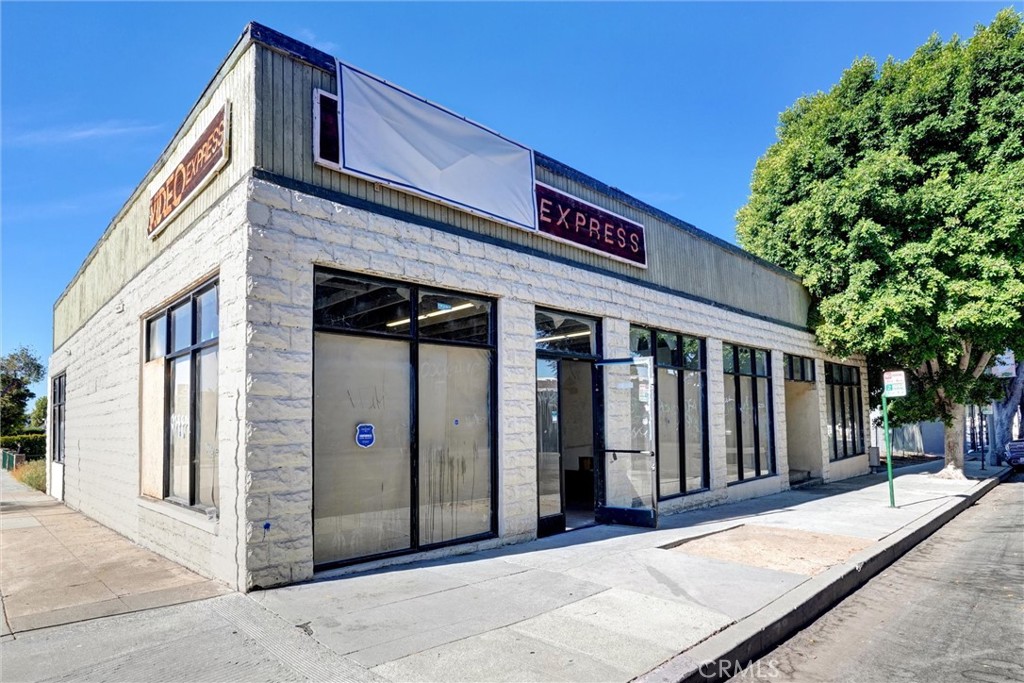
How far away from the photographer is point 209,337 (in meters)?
7.28

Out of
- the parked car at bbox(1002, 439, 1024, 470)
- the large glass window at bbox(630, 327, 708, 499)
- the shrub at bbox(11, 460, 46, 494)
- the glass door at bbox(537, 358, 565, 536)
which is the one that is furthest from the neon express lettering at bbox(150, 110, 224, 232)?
the parked car at bbox(1002, 439, 1024, 470)

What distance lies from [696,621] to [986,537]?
7.88m

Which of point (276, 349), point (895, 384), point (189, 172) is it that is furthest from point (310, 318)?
point (895, 384)

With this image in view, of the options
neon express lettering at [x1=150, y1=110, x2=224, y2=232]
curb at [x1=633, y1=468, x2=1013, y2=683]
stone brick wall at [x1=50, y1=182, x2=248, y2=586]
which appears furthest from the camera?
neon express lettering at [x1=150, y1=110, x2=224, y2=232]

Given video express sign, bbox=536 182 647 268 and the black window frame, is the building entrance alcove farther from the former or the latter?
the black window frame

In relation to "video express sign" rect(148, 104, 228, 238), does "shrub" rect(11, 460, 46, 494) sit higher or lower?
lower

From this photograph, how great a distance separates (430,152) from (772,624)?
6205 millimetres

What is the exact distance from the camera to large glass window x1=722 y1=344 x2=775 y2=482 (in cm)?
1384

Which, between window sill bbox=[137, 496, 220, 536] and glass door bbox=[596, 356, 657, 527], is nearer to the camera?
window sill bbox=[137, 496, 220, 536]

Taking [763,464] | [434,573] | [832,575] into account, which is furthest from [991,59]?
[434,573]

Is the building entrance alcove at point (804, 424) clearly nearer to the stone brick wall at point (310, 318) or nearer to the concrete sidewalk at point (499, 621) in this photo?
the stone brick wall at point (310, 318)

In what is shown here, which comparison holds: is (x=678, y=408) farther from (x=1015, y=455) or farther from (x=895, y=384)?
(x=1015, y=455)

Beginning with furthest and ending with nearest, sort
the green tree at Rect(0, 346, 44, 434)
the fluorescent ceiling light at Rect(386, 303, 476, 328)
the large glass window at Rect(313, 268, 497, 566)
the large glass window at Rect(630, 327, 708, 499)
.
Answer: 1. the green tree at Rect(0, 346, 44, 434)
2. the large glass window at Rect(630, 327, 708, 499)
3. the fluorescent ceiling light at Rect(386, 303, 476, 328)
4. the large glass window at Rect(313, 268, 497, 566)

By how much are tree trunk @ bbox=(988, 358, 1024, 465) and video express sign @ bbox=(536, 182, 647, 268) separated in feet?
67.5
